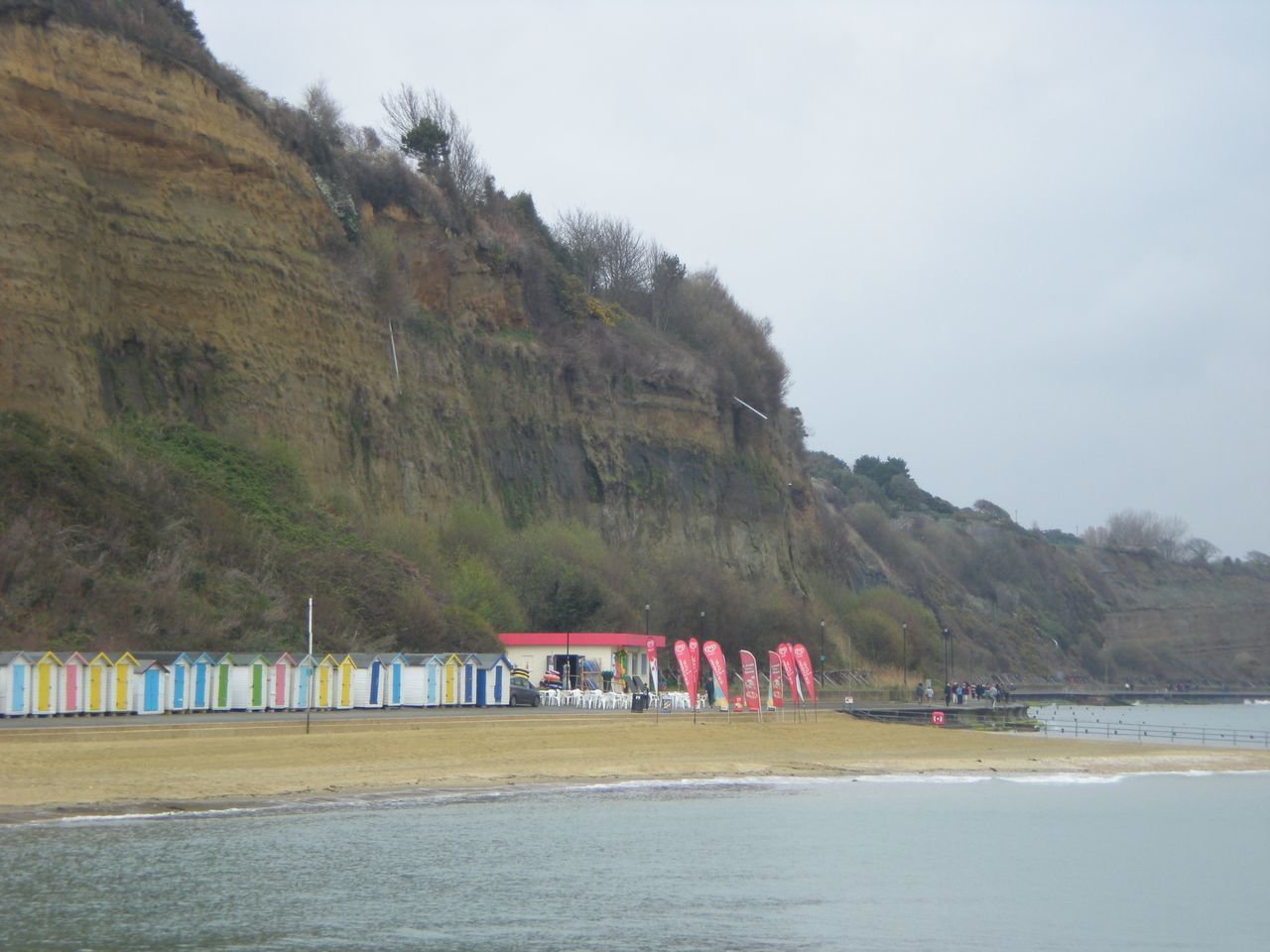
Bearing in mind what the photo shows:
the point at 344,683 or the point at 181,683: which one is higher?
the point at 181,683

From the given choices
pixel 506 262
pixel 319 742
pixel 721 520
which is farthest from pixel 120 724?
pixel 721 520

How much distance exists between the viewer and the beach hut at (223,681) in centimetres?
3381

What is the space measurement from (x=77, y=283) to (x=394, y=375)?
622 inches

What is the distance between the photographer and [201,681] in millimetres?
33594

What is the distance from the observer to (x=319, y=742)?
2894 centimetres

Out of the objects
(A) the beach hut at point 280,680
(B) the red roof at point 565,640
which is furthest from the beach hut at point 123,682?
(B) the red roof at point 565,640

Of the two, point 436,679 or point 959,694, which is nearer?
point 436,679

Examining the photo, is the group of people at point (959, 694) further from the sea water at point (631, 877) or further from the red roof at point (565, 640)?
the sea water at point (631, 877)

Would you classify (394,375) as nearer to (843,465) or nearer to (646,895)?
(646,895)

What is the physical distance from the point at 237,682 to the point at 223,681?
42cm

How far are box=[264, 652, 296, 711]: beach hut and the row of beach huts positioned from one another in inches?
1.0

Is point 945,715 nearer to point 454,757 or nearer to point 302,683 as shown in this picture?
point 302,683

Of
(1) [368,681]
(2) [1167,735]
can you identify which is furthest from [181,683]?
(2) [1167,735]

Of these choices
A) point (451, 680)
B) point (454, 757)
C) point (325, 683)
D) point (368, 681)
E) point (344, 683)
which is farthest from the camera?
point (451, 680)
